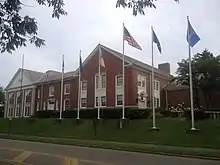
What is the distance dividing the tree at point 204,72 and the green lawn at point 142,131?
31.9 ft

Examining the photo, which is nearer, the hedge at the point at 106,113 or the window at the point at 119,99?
the hedge at the point at 106,113

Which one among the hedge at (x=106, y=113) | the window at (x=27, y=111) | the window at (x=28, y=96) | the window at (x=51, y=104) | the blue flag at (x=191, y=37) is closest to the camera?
the blue flag at (x=191, y=37)

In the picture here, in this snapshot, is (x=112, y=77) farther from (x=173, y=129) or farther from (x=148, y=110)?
(x=173, y=129)

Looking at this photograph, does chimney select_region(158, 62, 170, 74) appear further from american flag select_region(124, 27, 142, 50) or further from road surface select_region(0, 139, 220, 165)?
road surface select_region(0, 139, 220, 165)

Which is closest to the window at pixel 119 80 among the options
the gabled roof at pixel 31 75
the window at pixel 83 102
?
the window at pixel 83 102

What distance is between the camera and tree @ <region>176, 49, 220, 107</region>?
37969 millimetres

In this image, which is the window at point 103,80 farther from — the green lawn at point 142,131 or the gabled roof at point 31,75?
the gabled roof at point 31,75

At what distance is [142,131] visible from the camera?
28.3 meters

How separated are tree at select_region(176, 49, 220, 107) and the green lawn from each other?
31.9ft

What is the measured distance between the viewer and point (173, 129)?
27375 millimetres

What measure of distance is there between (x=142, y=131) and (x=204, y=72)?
576 inches

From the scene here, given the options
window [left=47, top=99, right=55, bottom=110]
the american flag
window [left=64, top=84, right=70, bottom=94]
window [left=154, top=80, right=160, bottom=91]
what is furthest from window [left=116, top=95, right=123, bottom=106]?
window [left=47, top=99, right=55, bottom=110]

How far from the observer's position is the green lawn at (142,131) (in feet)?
75.1

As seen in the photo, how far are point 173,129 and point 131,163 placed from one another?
15.1 meters
